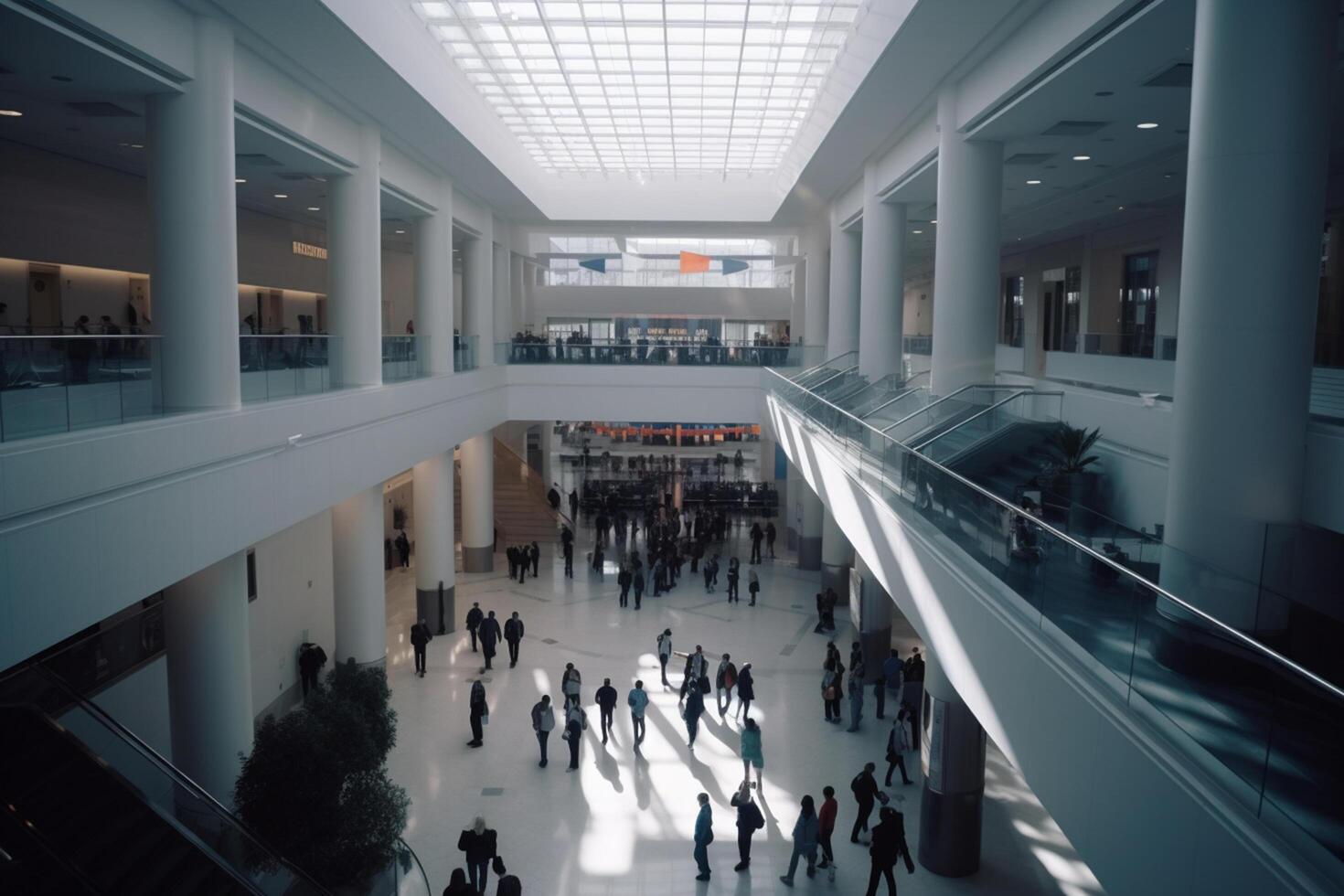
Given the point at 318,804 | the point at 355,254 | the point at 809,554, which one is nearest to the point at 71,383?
the point at 318,804

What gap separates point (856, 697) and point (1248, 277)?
29.1ft

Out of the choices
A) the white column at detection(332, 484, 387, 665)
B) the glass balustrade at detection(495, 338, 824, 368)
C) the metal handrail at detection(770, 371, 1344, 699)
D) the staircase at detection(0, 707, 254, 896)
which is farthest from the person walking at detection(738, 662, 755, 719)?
the glass balustrade at detection(495, 338, 824, 368)

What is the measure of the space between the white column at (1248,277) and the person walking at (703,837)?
546 cm

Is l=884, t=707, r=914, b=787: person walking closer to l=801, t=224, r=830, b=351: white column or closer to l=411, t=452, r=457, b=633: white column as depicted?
l=411, t=452, r=457, b=633: white column

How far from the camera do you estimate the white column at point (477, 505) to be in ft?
72.0

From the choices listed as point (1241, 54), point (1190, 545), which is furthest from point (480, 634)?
point (1241, 54)

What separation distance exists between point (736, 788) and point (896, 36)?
27.0 feet

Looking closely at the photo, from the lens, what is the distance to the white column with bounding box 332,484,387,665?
13.8 m

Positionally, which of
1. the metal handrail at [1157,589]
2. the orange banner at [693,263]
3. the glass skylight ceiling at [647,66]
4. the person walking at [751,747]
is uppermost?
the glass skylight ceiling at [647,66]

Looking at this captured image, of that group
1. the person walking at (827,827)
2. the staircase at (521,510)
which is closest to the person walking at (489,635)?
the person walking at (827,827)

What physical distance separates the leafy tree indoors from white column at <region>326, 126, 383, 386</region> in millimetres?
6363

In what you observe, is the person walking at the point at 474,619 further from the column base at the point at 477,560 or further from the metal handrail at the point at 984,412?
the metal handrail at the point at 984,412

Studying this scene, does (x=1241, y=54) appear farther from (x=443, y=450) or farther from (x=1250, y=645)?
(x=443, y=450)

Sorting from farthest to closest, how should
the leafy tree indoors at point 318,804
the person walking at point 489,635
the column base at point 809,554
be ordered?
1. the column base at point 809,554
2. the person walking at point 489,635
3. the leafy tree indoors at point 318,804
